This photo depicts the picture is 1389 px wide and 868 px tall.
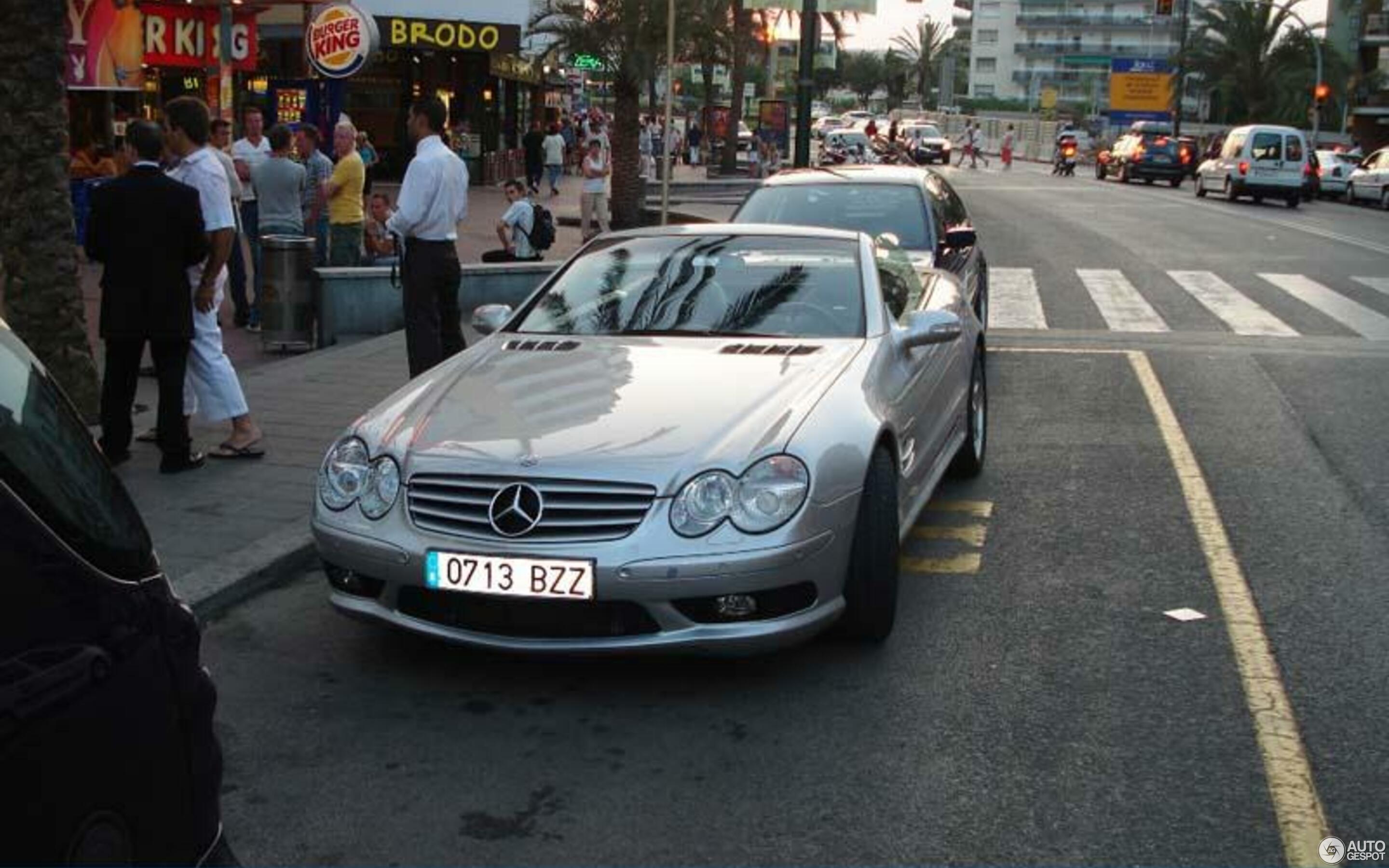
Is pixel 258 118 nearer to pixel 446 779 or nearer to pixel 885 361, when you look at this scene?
pixel 885 361

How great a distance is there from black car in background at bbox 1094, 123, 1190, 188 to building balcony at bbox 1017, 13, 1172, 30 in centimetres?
9356

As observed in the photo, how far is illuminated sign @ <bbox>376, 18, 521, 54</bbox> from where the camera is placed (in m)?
31.8

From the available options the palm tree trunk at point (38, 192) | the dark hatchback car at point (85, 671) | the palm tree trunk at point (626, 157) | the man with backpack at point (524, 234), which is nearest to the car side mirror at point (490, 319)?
the palm tree trunk at point (38, 192)

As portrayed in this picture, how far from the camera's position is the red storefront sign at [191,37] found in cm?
1981

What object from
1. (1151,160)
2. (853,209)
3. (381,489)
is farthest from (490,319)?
(1151,160)

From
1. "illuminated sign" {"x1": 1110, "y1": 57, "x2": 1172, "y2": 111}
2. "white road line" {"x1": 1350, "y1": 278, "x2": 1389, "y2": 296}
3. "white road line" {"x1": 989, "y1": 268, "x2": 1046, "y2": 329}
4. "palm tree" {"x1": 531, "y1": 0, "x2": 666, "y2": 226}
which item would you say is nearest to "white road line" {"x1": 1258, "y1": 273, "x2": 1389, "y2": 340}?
"white road line" {"x1": 1350, "y1": 278, "x2": 1389, "y2": 296}

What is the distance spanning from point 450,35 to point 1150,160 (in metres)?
23.1

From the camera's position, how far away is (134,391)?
725 centimetres

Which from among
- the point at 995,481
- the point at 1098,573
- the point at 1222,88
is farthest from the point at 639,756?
the point at 1222,88

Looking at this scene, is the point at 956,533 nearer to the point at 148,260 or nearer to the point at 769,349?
the point at 769,349

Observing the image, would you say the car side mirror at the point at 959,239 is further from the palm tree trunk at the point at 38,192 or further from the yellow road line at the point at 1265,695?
the palm tree trunk at the point at 38,192

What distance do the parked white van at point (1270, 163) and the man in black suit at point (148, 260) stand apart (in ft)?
105

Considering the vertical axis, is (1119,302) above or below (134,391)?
below

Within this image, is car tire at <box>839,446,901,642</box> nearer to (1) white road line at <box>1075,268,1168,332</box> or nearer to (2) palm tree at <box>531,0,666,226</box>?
(1) white road line at <box>1075,268,1168,332</box>
